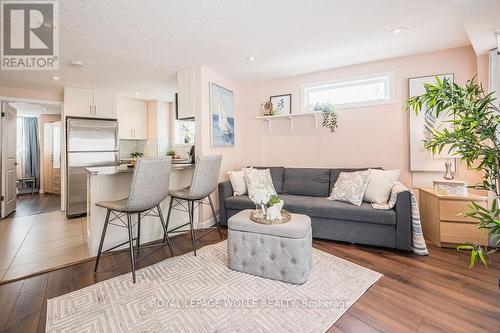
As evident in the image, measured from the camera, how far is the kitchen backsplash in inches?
222

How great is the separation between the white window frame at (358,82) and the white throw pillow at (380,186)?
112 cm

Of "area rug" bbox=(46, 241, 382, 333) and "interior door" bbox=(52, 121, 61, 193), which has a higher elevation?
"interior door" bbox=(52, 121, 61, 193)

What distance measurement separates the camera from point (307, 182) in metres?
3.60

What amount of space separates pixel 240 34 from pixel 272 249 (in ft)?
7.20

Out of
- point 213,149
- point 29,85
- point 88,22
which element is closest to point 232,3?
point 88,22

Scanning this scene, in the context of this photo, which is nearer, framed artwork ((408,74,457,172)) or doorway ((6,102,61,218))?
framed artwork ((408,74,457,172))

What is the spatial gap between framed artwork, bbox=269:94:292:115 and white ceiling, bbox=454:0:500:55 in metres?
2.30

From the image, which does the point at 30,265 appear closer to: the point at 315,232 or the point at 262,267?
the point at 262,267

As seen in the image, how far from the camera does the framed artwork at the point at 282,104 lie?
4.12 m

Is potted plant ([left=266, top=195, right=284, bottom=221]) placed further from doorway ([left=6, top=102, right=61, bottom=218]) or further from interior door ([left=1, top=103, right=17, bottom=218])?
doorway ([left=6, top=102, right=61, bottom=218])

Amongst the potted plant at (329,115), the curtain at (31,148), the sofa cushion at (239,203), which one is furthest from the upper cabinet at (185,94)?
the curtain at (31,148)

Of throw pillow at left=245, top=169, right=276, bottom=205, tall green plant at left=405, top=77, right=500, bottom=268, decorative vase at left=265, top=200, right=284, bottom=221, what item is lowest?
decorative vase at left=265, top=200, right=284, bottom=221

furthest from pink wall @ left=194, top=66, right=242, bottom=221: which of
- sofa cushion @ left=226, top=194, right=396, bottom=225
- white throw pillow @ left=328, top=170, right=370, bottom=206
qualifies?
white throw pillow @ left=328, top=170, right=370, bottom=206

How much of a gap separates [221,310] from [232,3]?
7.90ft
